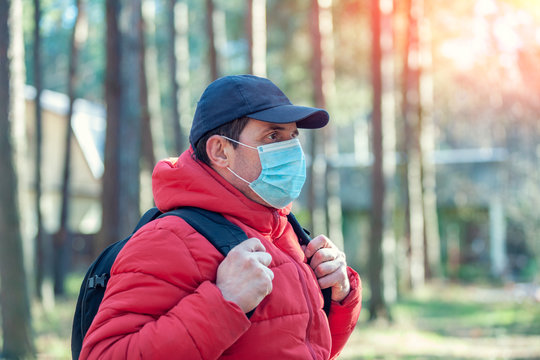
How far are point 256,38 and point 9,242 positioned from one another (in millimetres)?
7997

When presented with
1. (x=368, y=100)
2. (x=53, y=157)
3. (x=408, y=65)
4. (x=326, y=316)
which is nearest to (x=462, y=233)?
(x=368, y=100)

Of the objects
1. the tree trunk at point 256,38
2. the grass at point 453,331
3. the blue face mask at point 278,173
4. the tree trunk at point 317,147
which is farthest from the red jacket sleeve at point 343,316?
the tree trunk at point 317,147

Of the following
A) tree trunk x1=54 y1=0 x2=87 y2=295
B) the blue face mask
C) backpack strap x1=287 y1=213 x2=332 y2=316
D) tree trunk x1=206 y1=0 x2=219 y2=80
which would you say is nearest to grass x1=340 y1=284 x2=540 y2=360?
tree trunk x1=206 y1=0 x2=219 y2=80

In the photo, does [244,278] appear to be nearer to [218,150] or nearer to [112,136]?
[218,150]

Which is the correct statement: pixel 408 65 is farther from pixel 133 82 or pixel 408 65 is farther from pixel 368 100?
pixel 133 82

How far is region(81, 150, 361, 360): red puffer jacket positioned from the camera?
2230mm

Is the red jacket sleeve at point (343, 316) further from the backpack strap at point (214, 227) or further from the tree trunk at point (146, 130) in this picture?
the tree trunk at point (146, 130)

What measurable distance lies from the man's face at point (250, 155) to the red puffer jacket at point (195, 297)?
6cm

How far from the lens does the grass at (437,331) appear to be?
11.2 metres

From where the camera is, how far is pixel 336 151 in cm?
2852

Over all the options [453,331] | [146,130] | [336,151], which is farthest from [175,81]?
[336,151]

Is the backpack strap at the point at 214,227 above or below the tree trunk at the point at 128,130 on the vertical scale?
below

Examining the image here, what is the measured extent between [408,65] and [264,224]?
843 inches

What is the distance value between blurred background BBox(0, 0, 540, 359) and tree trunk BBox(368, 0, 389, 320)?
3 centimetres
